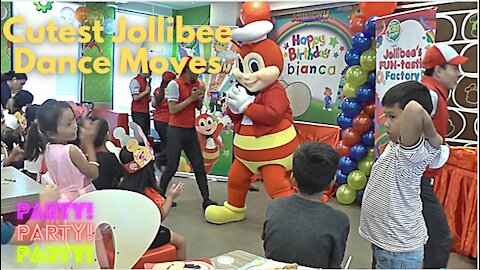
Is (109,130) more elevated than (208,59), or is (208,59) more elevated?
(208,59)

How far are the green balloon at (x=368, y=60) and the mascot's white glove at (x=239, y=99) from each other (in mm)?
990

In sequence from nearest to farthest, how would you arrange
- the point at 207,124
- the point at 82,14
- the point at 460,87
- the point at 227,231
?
the point at 82,14 → the point at 227,231 → the point at 460,87 → the point at 207,124

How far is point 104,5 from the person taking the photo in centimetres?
107

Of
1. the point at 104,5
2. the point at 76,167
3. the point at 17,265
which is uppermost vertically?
the point at 104,5

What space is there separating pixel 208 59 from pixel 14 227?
504mm

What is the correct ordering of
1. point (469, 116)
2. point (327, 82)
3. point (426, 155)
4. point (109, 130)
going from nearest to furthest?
point (426, 155), point (109, 130), point (469, 116), point (327, 82)

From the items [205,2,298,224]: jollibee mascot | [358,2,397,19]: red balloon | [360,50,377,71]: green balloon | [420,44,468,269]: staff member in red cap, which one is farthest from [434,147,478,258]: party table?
[358,2,397,19]: red balloon

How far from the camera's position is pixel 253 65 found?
83.0 inches

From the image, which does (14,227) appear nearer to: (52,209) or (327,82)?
(52,209)

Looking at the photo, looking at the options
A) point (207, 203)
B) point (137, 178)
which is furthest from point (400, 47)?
point (137, 178)

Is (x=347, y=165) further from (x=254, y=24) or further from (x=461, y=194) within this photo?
(x=254, y=24)

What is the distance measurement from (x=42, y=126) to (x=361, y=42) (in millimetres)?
2154

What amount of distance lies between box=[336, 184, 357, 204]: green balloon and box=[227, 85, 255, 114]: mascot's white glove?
102 centimetres

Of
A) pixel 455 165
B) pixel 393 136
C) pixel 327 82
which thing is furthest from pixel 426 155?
pixel 327 82
